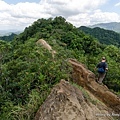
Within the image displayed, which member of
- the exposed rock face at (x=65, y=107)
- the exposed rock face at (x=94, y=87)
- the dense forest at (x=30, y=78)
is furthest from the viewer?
the exposed rock face at (x=94, y=87)

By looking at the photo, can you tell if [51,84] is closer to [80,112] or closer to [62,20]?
[80,112]

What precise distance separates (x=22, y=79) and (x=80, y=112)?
693cm

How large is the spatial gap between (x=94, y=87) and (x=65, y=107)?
765 centimetres

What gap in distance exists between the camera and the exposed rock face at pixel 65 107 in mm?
9719

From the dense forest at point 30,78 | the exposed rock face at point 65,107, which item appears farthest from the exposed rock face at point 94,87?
the exposed rock face at point 65,107

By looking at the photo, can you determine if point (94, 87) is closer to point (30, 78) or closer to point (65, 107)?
point (30, 78)

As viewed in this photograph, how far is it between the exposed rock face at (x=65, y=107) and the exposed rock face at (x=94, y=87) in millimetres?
5418

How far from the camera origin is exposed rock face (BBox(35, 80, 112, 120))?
9719mm

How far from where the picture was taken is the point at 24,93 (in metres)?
15.0

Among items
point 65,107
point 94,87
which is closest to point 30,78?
point 94,87

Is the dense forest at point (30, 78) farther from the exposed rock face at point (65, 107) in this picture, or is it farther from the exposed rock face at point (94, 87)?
the exposed rock face at point (65, 107)

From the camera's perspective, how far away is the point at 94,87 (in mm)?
17422

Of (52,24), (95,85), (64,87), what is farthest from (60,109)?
(52,24)

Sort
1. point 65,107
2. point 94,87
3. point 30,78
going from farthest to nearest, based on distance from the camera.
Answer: point 94,87 < point 30,78 < point 65,107
